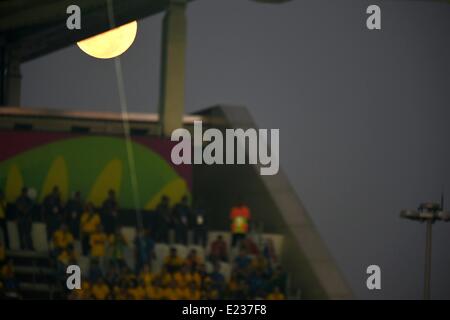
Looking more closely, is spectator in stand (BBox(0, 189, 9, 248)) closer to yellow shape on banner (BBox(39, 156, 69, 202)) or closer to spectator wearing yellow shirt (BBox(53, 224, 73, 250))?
spectator wearing yellow shirt (BBox(53, 224, 73, 250))

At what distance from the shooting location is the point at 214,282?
19.7 metres

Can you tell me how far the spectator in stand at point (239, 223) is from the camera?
70.1 ft

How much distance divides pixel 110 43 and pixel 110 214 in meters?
3.27

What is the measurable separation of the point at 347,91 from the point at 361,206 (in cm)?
233

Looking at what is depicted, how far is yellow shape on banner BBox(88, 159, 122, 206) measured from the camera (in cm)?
2198

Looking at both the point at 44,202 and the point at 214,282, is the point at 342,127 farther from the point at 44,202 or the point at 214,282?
the point at 44,202

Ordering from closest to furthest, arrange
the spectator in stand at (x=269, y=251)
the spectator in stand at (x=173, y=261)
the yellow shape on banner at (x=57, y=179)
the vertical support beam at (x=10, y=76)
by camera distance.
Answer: the spectator in stand at (x=173, y=261) < the spectator in stand at (x=269, y=251) < the yellow shape on banner at (x=57, y=179) < the vertical support beam at (x=10, y=76)

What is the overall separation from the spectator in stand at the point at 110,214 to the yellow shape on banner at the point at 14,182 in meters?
1.86

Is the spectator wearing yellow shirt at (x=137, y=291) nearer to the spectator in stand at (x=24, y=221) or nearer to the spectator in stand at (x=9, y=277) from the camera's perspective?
the spectator in stand at (x=9, y=277)

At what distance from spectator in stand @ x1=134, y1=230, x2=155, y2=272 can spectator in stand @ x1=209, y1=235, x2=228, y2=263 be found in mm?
1168

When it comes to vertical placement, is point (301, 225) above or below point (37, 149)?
below

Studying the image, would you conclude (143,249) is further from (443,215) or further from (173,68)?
(443,215)

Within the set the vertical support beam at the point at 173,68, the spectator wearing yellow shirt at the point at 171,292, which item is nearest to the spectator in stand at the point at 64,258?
the spectator wearing yellow shirt at the point at 171,292

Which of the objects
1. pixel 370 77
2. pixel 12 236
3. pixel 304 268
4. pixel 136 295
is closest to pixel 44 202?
pixel 12 236
